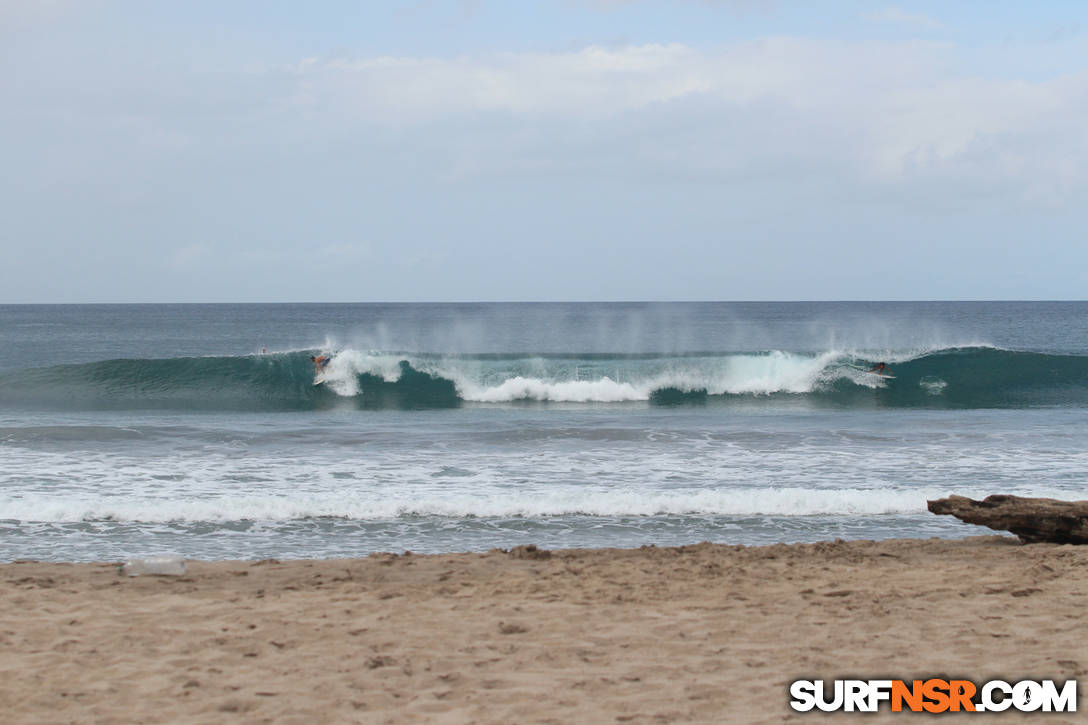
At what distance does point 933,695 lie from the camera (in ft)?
13.8

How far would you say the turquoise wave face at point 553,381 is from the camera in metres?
23.4

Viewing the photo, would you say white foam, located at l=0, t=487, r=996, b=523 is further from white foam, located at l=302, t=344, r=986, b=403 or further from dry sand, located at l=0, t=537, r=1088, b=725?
white foam, located at l=302, t=344, r=986, b=403

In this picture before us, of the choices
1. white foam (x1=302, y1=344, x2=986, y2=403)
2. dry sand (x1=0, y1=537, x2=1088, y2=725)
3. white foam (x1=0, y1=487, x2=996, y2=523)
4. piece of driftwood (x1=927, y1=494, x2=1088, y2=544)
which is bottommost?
white foam (x1=0, y1=487, x2=996, y2=523)

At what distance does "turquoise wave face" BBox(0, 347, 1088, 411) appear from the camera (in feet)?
76.6

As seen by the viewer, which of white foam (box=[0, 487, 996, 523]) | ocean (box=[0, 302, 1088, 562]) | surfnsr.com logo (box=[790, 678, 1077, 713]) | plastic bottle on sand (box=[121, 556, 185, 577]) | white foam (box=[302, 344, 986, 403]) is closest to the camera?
surfnsr.com logo (box=[790, 678, 1077, 713])

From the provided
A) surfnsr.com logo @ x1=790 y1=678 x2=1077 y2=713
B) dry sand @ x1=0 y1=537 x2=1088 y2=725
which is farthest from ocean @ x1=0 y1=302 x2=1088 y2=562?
surfnsr.com logo @ x1=790 y1=678 x2=1077 y2=713

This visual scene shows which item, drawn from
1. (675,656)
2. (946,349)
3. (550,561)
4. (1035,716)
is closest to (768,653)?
(675,656)

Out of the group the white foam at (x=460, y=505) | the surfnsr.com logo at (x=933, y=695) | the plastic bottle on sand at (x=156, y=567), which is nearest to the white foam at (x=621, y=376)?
the white foam at (x=460, y=505)

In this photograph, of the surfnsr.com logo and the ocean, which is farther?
the ocean

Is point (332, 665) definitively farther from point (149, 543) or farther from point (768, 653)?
point (149, 543)

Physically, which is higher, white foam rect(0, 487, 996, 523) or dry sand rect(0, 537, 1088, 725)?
dry sand rect(0, 537, 1088, 725)

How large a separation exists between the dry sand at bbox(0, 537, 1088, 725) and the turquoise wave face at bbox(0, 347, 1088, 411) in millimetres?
15786

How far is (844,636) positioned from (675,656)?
102 centimetres

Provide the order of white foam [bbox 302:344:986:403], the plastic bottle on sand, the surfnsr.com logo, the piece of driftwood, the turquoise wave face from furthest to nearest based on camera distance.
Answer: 1. white foam [bbox 302:344:986:403]
2. the turquoise wave face
3. the piece of driftwood
4. the plastic bottle on sand
5. the surfnsr.com logo
